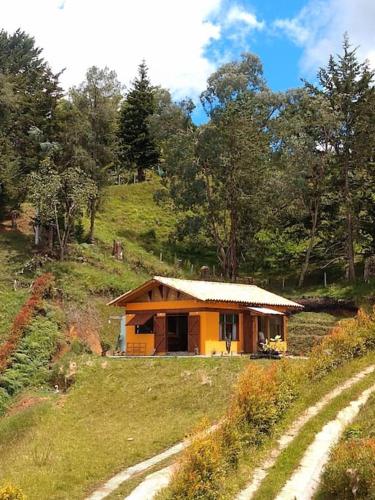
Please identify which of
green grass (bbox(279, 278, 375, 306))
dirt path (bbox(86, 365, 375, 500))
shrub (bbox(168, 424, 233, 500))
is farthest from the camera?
green grass (bbox(279, 278, 375, 306))

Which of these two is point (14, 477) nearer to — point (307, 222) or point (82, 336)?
point (82, 336)

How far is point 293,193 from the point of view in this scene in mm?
53344

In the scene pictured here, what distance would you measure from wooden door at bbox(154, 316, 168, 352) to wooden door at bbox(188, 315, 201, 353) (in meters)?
1.97

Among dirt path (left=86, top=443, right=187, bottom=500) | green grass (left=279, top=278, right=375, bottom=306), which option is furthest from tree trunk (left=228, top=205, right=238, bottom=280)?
dirt path (left=86, top=443, right=187, bottom=500)

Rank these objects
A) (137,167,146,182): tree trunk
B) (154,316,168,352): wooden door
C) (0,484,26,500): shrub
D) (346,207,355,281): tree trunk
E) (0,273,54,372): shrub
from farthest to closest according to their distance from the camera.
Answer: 1. (137,167,146,182): tree trunk
2. (346,207,355,281): tree trunk
3. (154,316,168,352): wooden door
4. (0,273,54,372): shrub
5. (0,484,26,500): shrub

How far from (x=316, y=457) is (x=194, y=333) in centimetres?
1781

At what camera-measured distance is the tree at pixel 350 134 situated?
51000 millimetres

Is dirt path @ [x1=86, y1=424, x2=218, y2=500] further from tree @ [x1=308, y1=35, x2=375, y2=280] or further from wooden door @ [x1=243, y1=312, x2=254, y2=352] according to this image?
tree @ [x1=308, y1=35, x2=375, y2=280]

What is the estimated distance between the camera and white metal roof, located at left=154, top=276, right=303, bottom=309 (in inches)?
1321

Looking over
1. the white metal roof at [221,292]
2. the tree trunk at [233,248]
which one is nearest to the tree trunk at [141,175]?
the tree trunk at [233,248]

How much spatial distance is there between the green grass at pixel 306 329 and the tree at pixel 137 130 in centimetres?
3726

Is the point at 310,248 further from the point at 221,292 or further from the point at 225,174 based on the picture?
the point at 221,292

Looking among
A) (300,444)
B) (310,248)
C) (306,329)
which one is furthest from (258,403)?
(310,248)

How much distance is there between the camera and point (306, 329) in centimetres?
4234
